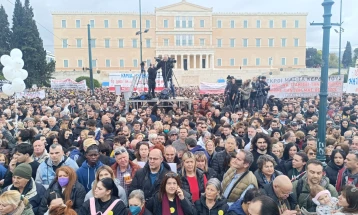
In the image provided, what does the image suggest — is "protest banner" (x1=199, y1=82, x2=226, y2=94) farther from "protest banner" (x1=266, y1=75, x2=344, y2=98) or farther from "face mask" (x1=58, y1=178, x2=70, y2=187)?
"face mask" (x1=58, y1=178, x2=70, y2=187)

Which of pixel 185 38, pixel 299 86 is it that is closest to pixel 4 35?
pixel 185 38

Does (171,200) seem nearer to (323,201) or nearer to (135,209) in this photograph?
(135,209)

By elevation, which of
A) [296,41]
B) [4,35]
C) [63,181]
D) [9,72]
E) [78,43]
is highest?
[296,41]

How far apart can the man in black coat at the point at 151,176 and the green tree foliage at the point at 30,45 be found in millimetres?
35185

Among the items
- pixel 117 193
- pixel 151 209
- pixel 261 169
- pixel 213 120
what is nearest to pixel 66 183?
pixel 117 193

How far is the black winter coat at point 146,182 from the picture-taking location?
14.0 feet

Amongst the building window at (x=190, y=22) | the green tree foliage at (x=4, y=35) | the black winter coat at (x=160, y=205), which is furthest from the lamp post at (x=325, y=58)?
the building window at (x=190, y=22)

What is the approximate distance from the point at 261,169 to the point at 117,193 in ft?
6.30

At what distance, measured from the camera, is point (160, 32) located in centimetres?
6550

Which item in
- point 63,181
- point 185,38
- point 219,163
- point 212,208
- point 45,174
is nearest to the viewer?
point 212,208

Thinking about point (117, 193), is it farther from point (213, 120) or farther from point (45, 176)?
point (213, 120)

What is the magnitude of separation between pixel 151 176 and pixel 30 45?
134 ft

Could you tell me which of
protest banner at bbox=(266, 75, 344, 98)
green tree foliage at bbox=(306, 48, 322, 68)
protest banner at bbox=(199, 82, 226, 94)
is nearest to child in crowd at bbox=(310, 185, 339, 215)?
protest banner at bbox=(266, 75, 344, 98)

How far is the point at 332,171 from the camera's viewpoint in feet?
16.1
